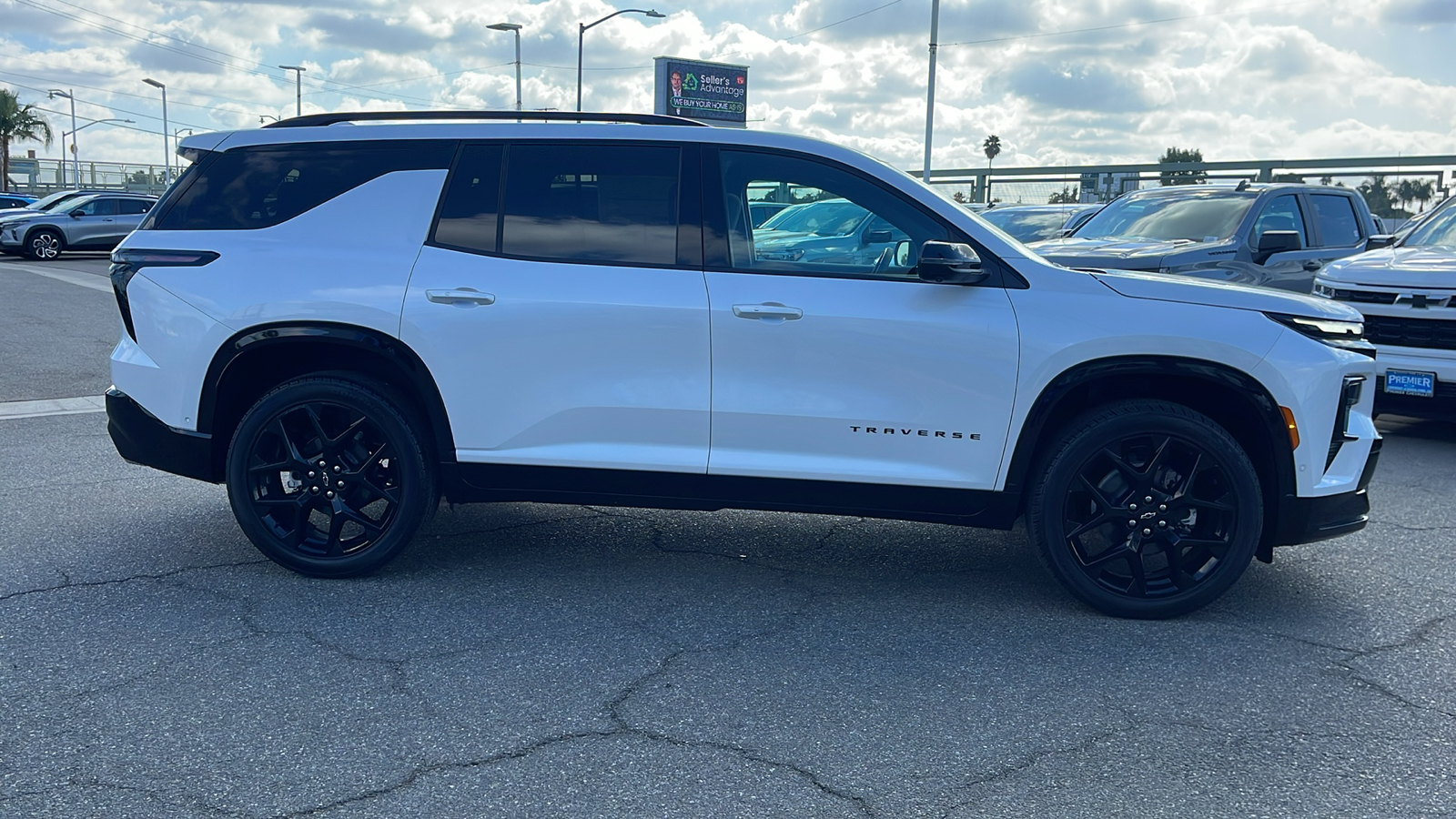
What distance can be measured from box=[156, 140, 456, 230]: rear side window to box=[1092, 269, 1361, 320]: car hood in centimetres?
270

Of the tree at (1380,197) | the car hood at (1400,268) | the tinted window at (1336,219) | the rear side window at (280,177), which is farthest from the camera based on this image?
the tree at (1380,197)

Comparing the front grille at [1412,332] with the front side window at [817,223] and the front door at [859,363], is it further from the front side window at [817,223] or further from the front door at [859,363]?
the front side window at [817,223]

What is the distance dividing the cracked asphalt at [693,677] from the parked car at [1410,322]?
97.1 inches

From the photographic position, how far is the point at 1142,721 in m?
3.50

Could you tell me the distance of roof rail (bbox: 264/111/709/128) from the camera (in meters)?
4.65

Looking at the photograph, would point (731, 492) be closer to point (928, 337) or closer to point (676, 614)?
point (676, 614)

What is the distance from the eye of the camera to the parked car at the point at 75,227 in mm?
25250

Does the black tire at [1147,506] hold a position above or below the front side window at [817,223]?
below

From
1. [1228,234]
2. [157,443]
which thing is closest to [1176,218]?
[1228,234]

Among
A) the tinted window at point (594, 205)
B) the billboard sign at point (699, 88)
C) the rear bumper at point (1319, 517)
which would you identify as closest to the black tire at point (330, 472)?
the tinted window at point (594, 205)

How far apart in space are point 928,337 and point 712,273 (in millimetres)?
856

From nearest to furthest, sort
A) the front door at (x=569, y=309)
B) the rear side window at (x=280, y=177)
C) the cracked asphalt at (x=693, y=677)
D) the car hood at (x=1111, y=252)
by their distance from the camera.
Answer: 1. the cracked asphalt at (x=693, y=677)
2. the front door at (x=569, y=309)
3. the rear side window at (x=280, y=177)
4. the car hood at (x=1111, y=252)

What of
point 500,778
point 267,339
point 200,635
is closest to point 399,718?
point 500,778

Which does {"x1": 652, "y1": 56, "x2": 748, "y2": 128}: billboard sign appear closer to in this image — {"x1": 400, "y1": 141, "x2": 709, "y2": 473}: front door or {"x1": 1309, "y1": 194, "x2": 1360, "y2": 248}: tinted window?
{"x1": 1309, "y1": 194, "x2": 1360, "y2": 248}: tinted window
